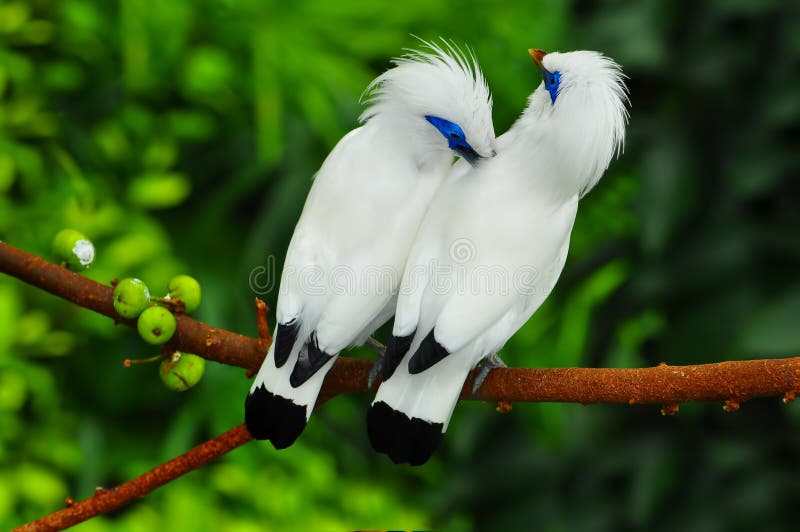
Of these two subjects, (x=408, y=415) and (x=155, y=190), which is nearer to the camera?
(x=408, y=415)

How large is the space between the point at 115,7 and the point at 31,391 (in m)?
0.69

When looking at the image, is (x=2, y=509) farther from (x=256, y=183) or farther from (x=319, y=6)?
(x=319, y=6)

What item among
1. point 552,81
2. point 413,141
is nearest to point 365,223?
point 413,141

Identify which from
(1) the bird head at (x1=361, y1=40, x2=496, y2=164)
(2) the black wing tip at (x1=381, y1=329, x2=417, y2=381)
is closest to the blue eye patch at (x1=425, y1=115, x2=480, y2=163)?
(1) the bird head at (x1=361, y1=40, x2=496, y2=164)

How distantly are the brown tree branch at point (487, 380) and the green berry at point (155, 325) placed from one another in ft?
0.10

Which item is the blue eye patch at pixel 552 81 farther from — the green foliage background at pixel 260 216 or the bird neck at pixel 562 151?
the green foliage background at pixel 260 216

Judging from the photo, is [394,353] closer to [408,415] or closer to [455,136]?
[408,415]

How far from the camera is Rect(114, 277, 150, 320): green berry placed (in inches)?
26.1

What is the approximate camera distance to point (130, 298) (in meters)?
0.66

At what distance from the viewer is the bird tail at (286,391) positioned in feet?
2.16

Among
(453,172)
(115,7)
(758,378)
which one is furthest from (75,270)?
(115,7)

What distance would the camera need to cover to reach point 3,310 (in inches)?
54.6

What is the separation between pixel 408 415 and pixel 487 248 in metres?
0.14

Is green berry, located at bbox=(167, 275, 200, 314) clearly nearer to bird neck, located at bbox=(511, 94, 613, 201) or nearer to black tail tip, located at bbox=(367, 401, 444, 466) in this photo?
black tail tip, located at bbox=(367, 401, 444, 466)
